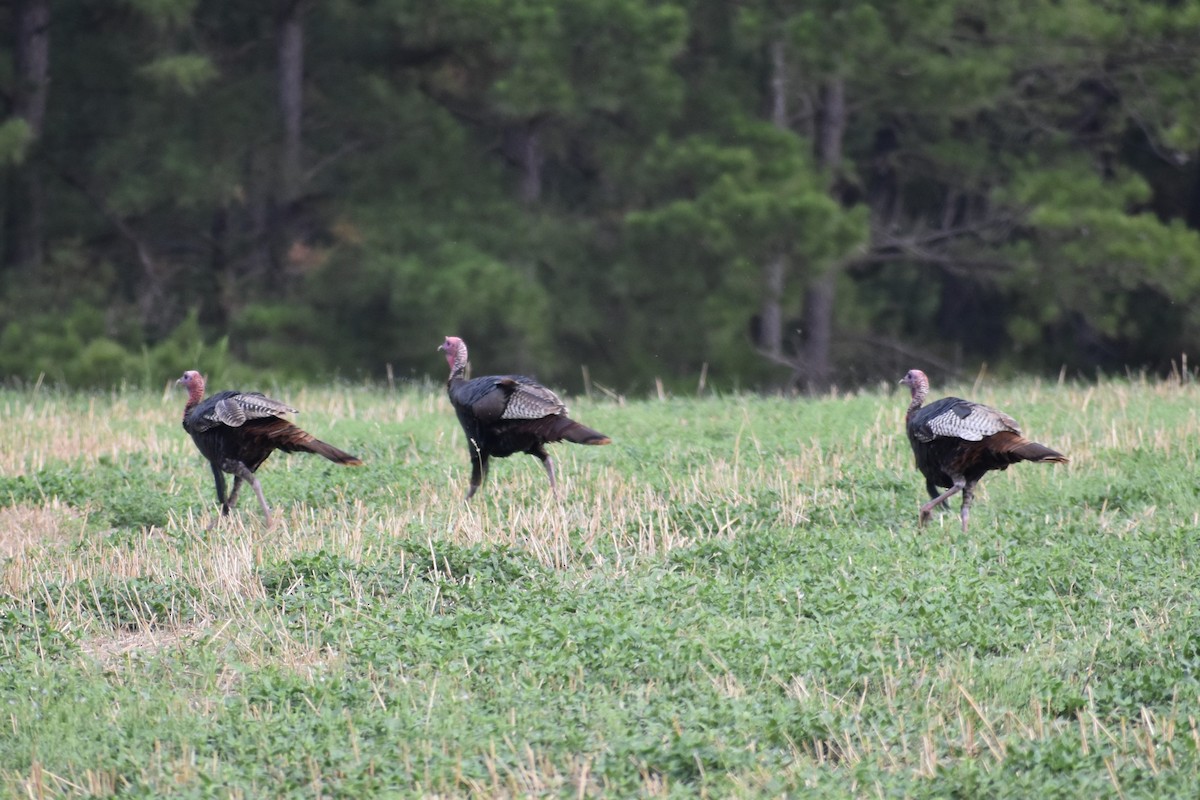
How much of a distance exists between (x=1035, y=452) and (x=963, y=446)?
0.40 m

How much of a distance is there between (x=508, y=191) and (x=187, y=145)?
4.73 m

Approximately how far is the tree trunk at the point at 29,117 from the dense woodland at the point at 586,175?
0.19 ft

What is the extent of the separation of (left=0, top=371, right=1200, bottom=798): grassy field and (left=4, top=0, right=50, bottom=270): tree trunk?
1175 centimetres

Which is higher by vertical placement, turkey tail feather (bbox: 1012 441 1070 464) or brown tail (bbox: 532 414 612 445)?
turkey tail feather (bbox: 1012 441 1070 464)

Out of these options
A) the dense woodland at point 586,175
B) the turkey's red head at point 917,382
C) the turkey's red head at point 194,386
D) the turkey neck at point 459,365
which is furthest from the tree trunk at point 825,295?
the turkey's red head at point 194,386

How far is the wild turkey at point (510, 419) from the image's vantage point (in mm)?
9070

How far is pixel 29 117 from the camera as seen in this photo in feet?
69.0

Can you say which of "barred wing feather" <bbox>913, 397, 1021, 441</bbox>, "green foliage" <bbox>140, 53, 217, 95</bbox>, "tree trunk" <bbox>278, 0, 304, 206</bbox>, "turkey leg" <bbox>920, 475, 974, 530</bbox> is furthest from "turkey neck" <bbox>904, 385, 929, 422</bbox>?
"tree trunk" <bbox>278, 0, 304, 206</bbox>

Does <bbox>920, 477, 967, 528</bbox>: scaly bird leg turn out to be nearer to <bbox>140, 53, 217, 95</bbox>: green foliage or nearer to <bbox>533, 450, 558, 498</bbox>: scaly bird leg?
<bbox>533, 450, 558, 498</bbox>: scaly bird leg

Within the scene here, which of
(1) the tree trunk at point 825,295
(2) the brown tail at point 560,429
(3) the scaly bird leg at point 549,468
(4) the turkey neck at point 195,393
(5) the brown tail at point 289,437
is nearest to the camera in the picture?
(2) the brown tail at point 560,429

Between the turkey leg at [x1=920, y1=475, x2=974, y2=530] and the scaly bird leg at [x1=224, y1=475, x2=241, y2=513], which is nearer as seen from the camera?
the turkey leg at [x1=920, y1=475, x2=974, y2=530]

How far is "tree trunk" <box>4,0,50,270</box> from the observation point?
69.1 ft

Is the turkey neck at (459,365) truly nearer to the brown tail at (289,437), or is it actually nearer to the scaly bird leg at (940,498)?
the brown tail at (289,437)

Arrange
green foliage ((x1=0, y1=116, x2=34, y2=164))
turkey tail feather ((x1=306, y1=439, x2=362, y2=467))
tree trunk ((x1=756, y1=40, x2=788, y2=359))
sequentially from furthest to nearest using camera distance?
tree trunk ((x1=756, y1=40, x2=788, y2=359)) → green foliage ((x1=0, y1=116, x2=34, y2=164)) → turkey tail feather ((x1=306, y1=439, x2=362, y2=467))
